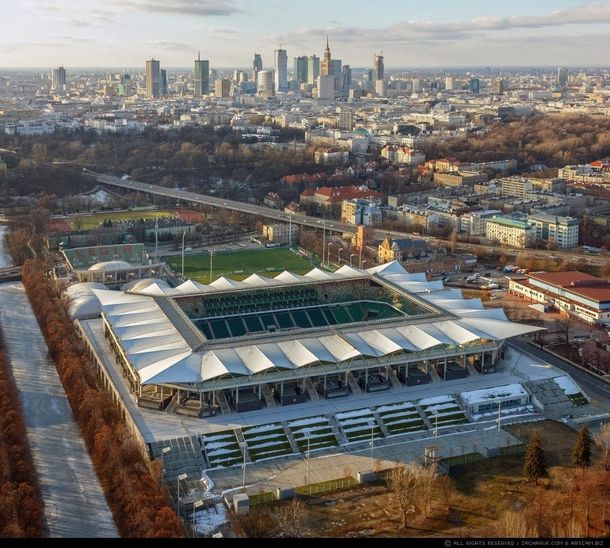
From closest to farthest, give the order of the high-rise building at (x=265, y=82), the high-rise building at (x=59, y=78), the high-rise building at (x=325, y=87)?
the high-rise building at (x=325, y=87) < the high-rise building at (x=265, y=82) < the high-rise building at (x=59, y=78)

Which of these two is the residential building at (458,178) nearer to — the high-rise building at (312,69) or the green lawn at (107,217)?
the green lawn at (107,217)

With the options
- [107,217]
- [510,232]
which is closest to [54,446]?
[510,232]

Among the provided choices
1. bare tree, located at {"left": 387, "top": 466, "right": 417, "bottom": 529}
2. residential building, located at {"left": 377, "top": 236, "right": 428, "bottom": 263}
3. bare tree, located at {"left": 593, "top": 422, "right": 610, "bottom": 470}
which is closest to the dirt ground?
bare tree, located at {"left": 387, "top": 466, "right": 417, "bottom": 529}

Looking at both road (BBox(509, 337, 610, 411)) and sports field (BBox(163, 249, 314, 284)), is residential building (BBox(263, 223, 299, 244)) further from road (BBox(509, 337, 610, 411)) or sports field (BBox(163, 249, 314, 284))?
road (BBox(509, 337, 610, 411))

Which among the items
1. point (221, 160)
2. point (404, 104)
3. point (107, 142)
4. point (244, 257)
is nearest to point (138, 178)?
point (221, 160)

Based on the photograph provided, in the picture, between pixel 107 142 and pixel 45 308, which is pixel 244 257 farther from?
pixel 107 142

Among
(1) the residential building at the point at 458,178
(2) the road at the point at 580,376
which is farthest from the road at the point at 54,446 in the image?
(1) the residential building at the point at 458,178
